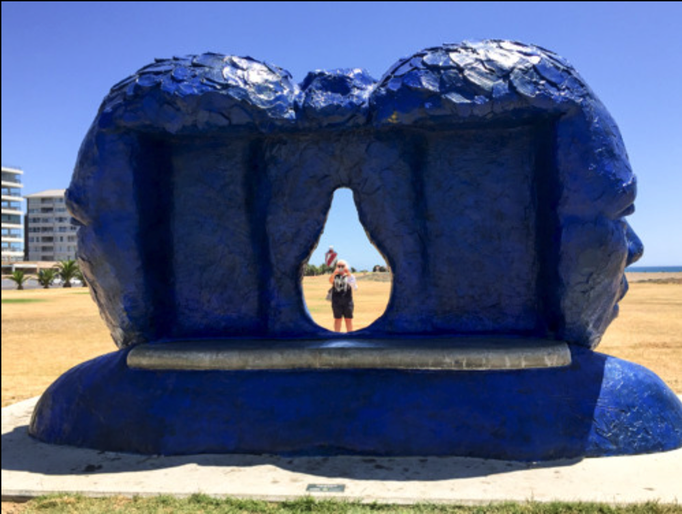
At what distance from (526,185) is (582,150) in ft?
2.00

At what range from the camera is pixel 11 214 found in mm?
58812

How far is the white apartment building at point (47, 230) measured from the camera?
6675 centimetres

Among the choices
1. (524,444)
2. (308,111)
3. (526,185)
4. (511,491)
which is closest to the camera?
(511,491)

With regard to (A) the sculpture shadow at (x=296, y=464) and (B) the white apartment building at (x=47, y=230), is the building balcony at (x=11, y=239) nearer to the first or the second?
(B) the white apartment building at (x=47, y=230)

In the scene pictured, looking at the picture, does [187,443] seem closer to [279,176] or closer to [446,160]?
[279,176]

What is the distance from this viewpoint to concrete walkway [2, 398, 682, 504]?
3535 mm

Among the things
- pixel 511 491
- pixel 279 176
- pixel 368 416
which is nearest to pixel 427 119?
pixel 279 176

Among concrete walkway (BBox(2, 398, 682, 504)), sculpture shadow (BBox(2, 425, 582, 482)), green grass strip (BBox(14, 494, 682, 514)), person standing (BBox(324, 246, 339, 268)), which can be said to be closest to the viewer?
green grass strip (BBox(14, 494, 682, 514))

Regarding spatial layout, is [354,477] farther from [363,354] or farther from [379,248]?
[379,248]

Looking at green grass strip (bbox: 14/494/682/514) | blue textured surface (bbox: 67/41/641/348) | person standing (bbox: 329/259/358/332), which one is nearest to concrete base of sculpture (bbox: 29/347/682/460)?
blue textured surface (bbox: 67/41/641/348)

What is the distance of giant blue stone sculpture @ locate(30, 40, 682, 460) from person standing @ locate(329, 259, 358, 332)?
2783 mm

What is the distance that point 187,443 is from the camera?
170 inches

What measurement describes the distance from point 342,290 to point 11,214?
61004 mm

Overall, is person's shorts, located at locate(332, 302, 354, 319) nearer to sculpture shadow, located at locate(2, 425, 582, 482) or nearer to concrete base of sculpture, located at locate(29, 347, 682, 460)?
concrete base of sculpture, located at locate(29, 347, 682, 460)
